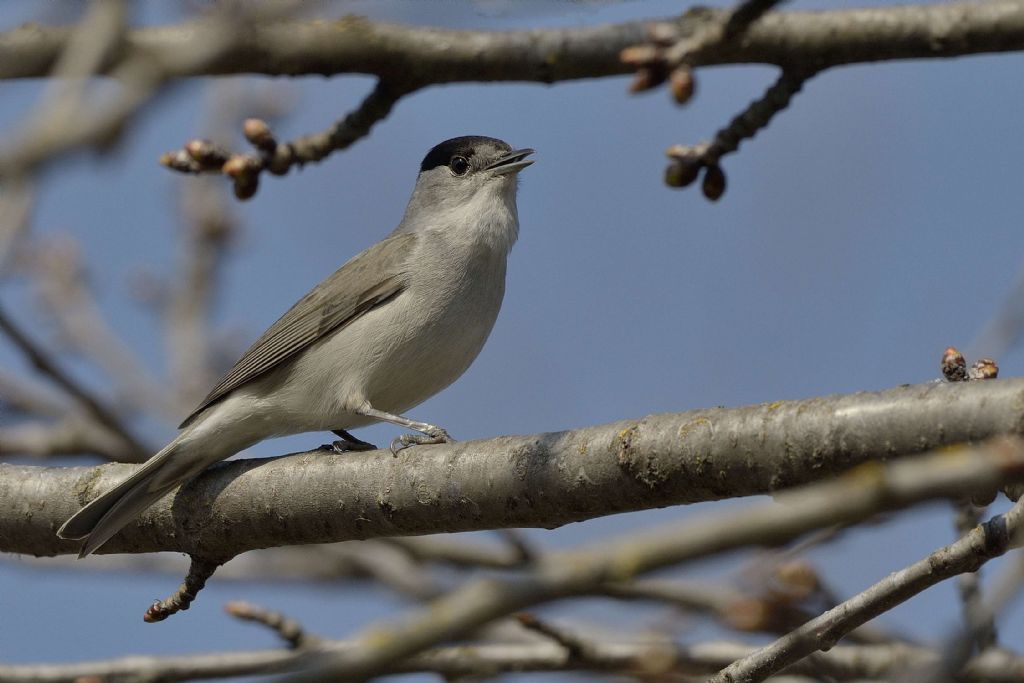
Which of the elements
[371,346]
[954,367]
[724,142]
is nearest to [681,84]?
[724,142]

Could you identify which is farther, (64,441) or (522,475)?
(64,441)

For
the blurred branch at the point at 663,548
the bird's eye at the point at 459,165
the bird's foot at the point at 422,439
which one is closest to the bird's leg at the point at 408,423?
the bird's foot at the point at 422,439

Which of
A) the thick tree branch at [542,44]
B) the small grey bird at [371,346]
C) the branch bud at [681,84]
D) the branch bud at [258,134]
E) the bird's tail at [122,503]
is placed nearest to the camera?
the branch bud at [681,84]

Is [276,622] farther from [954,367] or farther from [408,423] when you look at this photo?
[954,367]

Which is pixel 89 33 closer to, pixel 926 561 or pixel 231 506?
pixel 231 506

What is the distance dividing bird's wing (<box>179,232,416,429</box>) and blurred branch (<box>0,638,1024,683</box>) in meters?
1.45

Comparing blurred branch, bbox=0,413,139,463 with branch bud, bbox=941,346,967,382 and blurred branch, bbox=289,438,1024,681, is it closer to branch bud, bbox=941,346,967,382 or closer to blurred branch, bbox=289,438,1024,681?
branch bud, bbox=941,346,967,382

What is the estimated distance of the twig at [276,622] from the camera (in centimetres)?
510

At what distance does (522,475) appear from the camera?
3.80 metres

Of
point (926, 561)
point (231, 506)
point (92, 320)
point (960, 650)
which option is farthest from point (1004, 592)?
point (92, 320)

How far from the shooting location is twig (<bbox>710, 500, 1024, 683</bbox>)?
3102mm

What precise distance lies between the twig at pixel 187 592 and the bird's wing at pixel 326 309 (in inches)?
55.3

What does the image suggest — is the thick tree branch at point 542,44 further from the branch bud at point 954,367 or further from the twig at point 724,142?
the branch bud at point 954,367

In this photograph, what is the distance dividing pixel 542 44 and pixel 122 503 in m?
2.62
